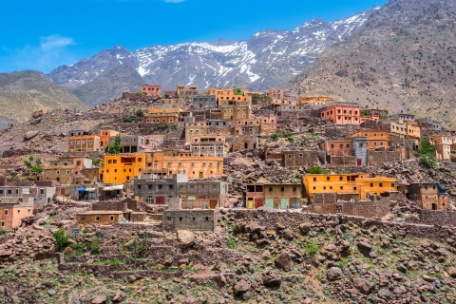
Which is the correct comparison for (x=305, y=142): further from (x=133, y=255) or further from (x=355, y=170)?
(x=133, y=255)

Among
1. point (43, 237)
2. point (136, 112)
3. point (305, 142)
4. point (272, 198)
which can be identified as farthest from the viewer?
point (136, 112)

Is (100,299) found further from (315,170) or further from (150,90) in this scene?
(150,90)

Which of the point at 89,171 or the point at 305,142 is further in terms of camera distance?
the point at 305,142

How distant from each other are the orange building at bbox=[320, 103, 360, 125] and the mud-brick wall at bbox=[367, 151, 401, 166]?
71.7ft

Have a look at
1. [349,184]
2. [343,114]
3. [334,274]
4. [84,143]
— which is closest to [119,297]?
[334,274]

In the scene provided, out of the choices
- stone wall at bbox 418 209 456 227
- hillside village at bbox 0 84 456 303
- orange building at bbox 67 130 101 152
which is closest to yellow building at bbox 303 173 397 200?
hillside village at bbox 0 84 456 303

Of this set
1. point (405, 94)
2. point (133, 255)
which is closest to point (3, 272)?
point (133, 255)

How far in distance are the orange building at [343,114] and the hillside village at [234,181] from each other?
20cm

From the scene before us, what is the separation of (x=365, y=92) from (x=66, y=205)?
130 metres

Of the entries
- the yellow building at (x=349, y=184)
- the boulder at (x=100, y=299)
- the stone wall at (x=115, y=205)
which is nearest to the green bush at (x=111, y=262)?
the boulder at (x=100, y=299)

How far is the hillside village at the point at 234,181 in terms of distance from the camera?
53.8 m

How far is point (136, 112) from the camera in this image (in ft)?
369

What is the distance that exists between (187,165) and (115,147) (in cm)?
1862

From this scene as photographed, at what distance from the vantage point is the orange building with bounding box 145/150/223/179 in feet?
240
